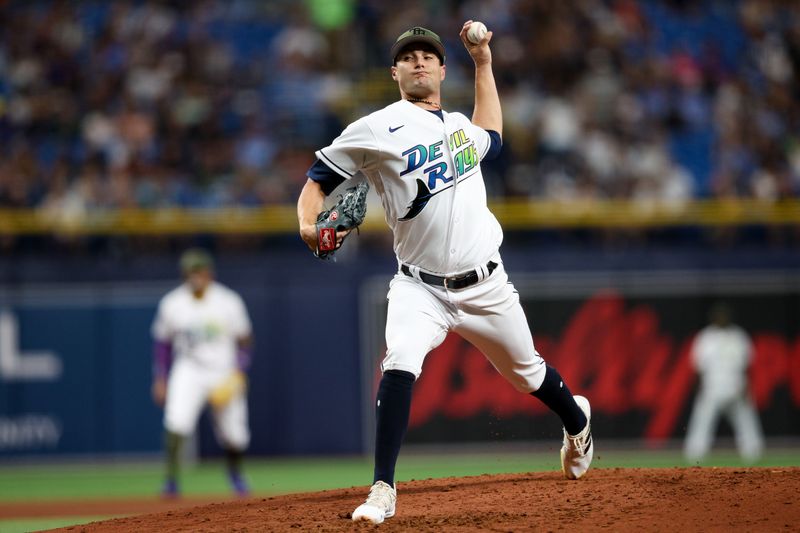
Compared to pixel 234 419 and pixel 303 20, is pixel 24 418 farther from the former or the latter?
pixel 303 20

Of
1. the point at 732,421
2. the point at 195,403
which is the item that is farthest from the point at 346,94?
the point at 732,421

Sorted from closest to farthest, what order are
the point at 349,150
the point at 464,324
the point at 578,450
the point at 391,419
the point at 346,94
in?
the point at 391,419 < the point at 349,150 < the point at 464,324 < the point at 578,450 < the point at 346,94

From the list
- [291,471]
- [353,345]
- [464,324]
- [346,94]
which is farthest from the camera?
[346,94]

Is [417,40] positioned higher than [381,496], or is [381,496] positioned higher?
[417,40]

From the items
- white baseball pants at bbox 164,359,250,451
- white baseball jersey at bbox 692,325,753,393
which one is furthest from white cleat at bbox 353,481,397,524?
white baseball jersey at bbox 692,325,753,393

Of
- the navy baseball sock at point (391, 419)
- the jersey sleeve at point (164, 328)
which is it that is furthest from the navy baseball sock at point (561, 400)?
the jersey sleeve at point (164, 328)

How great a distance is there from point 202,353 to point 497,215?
4308mm

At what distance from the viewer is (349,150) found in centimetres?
507

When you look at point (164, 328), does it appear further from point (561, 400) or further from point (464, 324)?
point (464, 324)

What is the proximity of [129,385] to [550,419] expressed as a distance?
17.0ft

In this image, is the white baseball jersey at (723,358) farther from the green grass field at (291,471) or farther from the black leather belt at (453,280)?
the black leather belt at (453,280)

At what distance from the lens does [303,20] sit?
52.3 feet

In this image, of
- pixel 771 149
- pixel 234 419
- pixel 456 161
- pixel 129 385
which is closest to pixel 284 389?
pixel 129 385

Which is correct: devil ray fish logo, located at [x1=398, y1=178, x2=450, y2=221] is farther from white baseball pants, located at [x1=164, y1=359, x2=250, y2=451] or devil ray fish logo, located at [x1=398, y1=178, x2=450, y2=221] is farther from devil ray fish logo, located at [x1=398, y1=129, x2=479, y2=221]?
white baseball pants, located at [x1=164, y1=359, x2=250, y2=451]
